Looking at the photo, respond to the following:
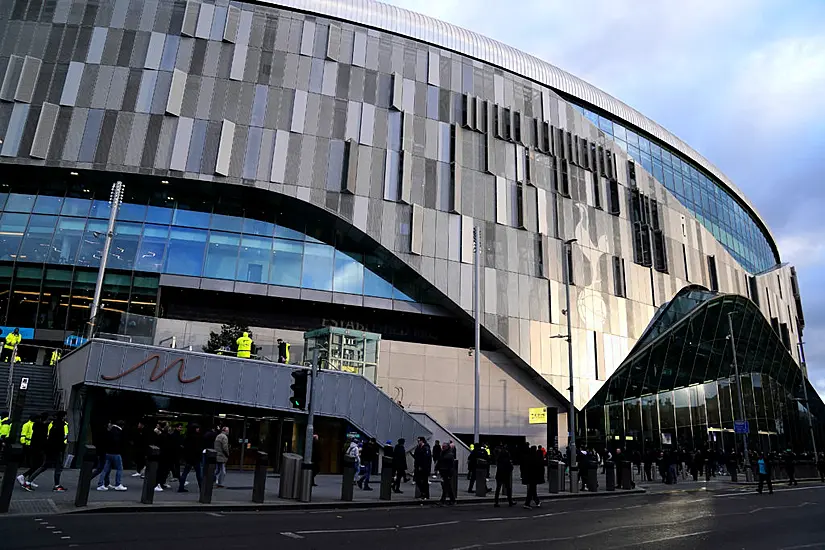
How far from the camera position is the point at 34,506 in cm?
1174

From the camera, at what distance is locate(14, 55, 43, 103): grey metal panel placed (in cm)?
3525

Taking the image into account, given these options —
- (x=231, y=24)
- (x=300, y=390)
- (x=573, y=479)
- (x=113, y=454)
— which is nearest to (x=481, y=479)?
(x=573, y=479)

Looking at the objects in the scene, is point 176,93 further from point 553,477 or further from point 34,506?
point 553,477

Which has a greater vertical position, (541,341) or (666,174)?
(666,174)

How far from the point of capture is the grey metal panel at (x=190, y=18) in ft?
124

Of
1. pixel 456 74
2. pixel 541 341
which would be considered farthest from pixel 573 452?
pixel 456 74

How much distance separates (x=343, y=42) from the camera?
1597 inches

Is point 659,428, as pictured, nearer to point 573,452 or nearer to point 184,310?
point 573,452

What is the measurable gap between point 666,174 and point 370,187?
29803 millimetres

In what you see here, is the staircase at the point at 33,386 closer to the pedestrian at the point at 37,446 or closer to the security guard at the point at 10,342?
the security guard at the point at 10,342

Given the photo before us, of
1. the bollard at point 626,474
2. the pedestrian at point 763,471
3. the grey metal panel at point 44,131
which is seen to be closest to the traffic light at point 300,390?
the bollard at point 626,474

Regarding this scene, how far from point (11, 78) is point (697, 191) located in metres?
54.9

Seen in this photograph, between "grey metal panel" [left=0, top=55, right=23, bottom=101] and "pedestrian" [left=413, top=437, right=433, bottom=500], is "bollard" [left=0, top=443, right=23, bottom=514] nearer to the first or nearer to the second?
"pedestrian" [left=413, top=437, right=433, bottom=500]

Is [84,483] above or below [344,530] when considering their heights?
above
